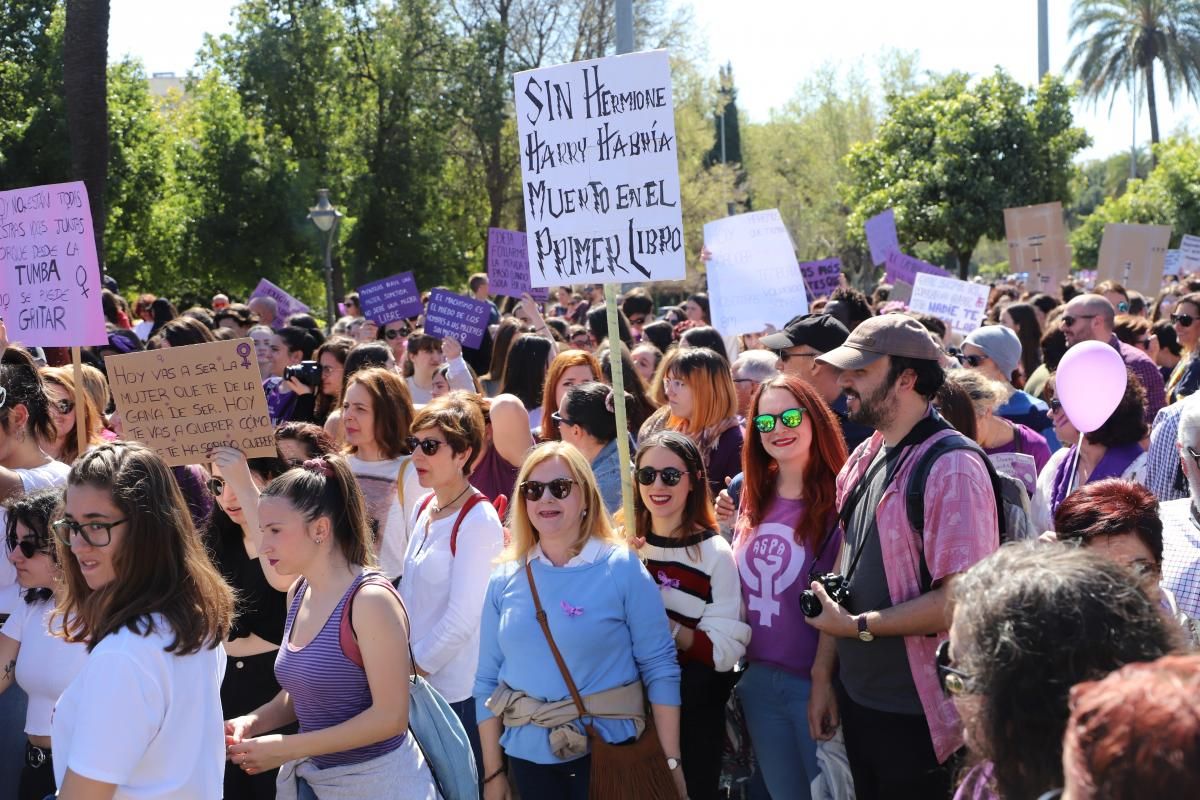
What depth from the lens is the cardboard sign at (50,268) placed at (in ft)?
19.1

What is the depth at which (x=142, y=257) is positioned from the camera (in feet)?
88.4

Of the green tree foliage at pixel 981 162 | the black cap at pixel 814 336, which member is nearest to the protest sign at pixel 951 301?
the black cap at pixel 814 336

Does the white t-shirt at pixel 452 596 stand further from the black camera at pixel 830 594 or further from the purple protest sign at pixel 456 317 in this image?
the purple protest sign at pixel 456 317

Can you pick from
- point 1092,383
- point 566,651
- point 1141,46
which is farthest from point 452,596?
point 1141,46

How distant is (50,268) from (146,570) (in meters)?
3.49

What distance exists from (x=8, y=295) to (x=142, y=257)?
22.3 m

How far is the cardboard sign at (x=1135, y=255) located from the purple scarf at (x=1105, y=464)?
11.8m

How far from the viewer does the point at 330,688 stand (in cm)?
340

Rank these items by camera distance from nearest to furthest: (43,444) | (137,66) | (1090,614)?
1. (1090,614)
2. (43,444)
3. (137,66)

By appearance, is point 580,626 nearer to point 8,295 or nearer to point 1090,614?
point 1090,614

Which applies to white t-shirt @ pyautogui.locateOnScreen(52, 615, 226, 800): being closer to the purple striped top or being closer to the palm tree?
the purple striped top

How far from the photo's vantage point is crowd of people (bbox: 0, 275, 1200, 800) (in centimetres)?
284

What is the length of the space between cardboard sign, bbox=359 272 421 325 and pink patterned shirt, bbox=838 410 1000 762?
8.94 metres

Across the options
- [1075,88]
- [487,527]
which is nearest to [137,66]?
[1075,88]
